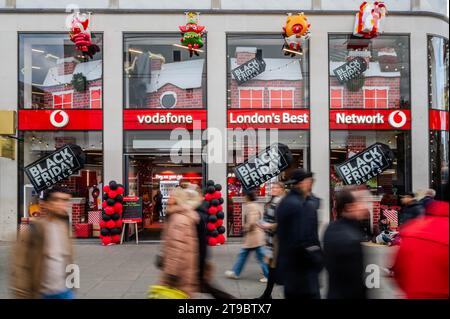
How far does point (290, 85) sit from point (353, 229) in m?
11.5

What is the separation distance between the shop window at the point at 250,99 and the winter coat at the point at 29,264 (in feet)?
36.8

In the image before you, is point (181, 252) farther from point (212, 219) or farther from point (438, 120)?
point (438, 120)

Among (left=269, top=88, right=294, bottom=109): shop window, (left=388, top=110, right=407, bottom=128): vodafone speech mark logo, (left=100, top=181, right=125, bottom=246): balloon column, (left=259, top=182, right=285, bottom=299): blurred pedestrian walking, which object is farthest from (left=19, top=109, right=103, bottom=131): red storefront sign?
(left=388, top=110, right=407, bottom=128): vodafone speech mark logo

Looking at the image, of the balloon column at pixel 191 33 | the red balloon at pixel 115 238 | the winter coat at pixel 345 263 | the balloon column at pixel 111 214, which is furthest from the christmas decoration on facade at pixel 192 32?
the winter coat at pixel 345 263

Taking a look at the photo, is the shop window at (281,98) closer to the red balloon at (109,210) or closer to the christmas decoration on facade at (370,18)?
the christmas decoration on facade at (370,18)

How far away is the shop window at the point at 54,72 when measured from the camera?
1512cm

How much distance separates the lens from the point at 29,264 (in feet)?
14.5

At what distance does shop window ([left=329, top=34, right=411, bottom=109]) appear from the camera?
601 inches

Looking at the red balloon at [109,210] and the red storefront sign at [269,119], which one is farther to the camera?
the red storefront sign at [269,119]

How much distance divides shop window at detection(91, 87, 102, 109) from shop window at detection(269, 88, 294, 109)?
5.15m

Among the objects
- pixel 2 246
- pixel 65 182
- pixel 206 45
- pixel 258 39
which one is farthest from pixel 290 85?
pixel 2 246

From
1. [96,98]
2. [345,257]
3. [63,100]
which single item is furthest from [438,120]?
[345,257]

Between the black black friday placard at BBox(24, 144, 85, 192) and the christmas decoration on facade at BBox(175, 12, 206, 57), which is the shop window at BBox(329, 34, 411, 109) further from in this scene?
the black black friday placard at BBox(24, 144, 85, 192)
